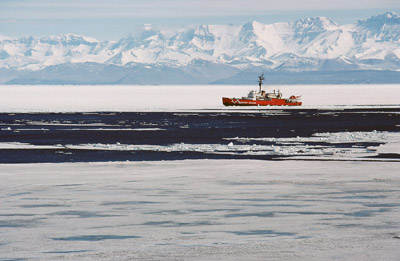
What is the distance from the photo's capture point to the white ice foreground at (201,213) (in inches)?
436

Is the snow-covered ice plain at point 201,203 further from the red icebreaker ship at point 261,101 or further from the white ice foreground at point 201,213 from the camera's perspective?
the red icebreaker ship at point 261,101

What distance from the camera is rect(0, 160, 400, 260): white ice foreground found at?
36.3ft

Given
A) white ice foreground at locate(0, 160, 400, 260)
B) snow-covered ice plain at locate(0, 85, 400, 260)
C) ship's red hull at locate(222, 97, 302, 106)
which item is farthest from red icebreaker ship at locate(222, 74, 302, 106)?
white ice foreground at locate(0, 160, 400, 260)

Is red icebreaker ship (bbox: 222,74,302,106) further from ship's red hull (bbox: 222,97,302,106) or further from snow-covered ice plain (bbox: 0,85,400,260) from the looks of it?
snow-covered ice plain (bbox: 0,85,400,260)

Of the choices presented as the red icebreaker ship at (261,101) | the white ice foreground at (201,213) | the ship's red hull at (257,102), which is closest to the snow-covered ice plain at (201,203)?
the white ice foreground at (201,213)

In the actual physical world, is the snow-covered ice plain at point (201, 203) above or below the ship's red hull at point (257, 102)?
below

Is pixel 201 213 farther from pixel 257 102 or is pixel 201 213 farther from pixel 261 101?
pixel 261 101

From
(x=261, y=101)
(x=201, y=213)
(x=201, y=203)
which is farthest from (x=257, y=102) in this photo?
(x=201, y=213)

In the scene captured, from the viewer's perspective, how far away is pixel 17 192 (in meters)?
17.2

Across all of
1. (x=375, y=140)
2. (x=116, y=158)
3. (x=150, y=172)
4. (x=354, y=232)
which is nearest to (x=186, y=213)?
(x=354, y=232)

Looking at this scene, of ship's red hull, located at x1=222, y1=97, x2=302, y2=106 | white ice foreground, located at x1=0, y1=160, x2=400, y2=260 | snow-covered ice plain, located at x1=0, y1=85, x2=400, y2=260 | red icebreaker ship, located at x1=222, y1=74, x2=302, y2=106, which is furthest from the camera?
red icebreaker ship, located at x1=222, y1=74, x2=302, y2=106

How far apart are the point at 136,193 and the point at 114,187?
1192 mm

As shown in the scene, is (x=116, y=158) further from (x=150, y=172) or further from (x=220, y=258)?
(x=220, y=258)

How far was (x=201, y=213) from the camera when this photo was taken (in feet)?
46.7
